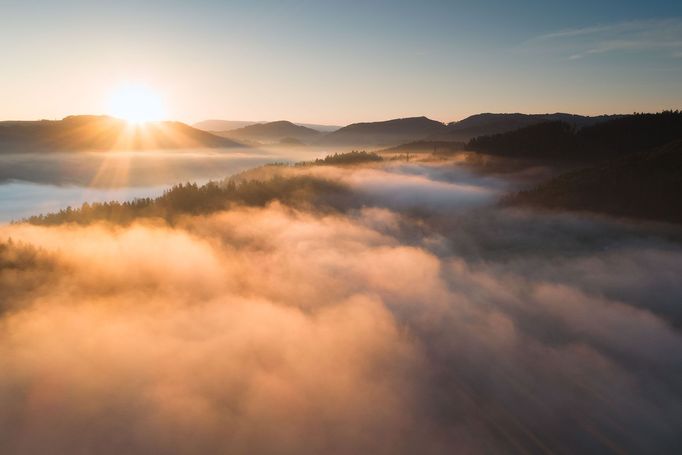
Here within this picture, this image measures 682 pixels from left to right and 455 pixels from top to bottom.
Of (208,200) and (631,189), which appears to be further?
(208,200)

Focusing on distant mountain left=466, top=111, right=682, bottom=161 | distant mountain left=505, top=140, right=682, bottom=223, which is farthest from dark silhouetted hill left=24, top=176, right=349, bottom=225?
distant mountain left=466, top=111, right=682, bottom=161

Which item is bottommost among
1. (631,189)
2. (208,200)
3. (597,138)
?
(208,200)

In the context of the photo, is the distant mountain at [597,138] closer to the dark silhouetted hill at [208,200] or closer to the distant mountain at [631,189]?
the distant mountain at [631,189]

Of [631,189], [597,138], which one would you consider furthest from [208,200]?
[597,138]

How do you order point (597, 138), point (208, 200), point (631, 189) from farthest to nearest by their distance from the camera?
point (597, 138)
point (208, 200)
point (631, 189)

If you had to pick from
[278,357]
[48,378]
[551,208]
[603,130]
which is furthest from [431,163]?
[48,378]

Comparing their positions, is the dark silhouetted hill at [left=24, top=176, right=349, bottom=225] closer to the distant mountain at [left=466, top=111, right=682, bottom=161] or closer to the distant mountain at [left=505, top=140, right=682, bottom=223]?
the distant mountain at [left=505, top=140, right=682, bottom=223]

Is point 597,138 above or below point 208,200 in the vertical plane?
above

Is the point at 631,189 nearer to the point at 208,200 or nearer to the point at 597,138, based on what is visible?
the point at 597,138
